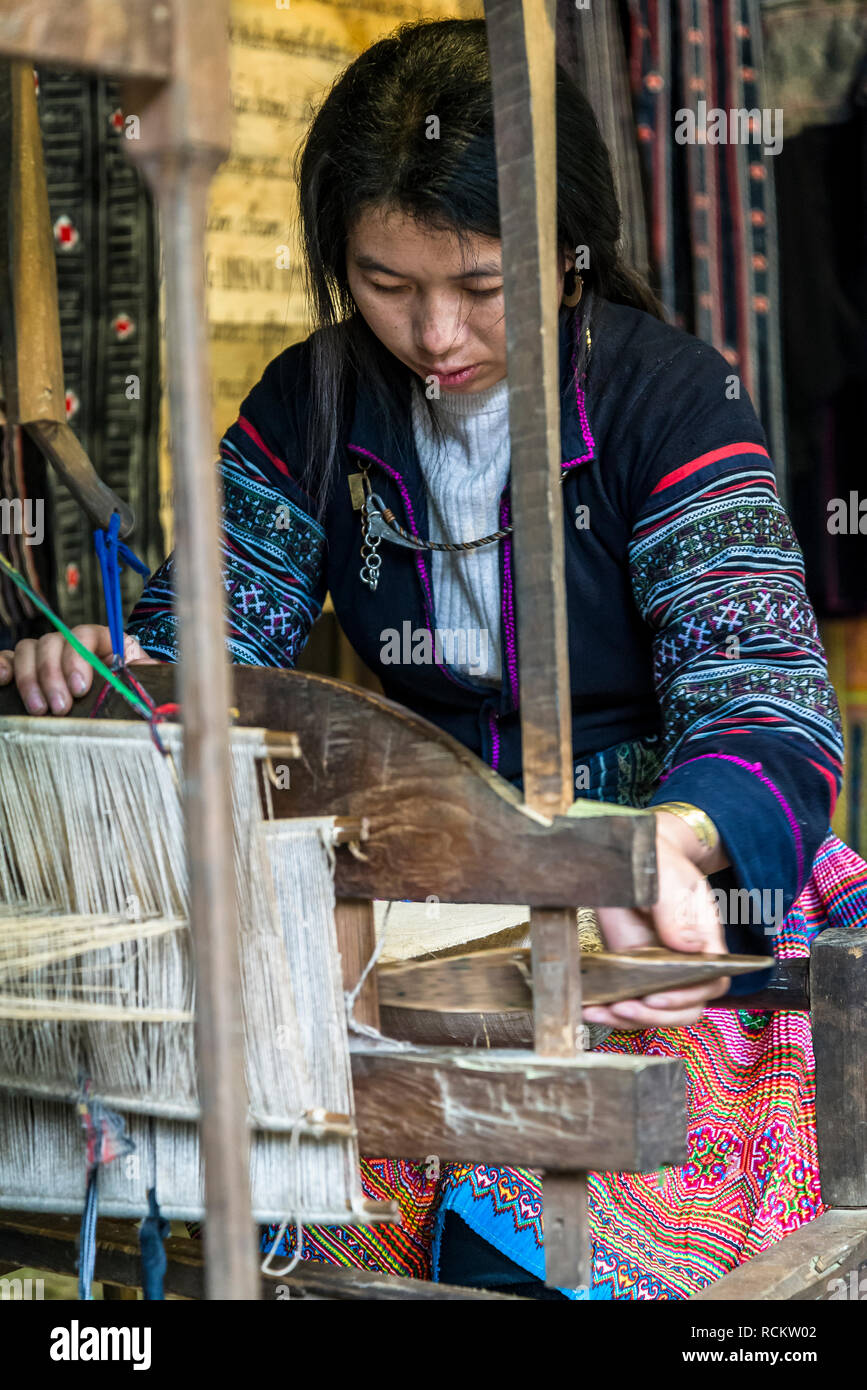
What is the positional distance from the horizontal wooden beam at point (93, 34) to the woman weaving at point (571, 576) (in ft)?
1.81

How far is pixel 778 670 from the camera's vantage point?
137 cm

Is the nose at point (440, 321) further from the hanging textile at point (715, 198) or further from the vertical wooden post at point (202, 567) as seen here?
the hanging textile at point (715, 198)

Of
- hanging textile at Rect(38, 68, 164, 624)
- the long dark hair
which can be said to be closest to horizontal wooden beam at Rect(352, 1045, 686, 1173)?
the long dark hair

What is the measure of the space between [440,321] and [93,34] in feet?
2.47

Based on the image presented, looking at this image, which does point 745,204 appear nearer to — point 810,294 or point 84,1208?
point 810,294

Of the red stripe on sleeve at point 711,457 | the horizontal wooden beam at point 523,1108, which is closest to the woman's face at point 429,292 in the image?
the red stripe on sleeve at point 711,457

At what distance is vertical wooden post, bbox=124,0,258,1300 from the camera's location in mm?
763

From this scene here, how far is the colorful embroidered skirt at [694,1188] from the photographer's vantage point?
1385 millimetres

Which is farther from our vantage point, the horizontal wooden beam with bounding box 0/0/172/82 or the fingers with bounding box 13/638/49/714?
the fingers with bounding box 13/638/49/714

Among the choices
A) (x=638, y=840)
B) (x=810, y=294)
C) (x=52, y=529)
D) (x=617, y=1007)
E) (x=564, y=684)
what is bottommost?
(x=617, y=1007)

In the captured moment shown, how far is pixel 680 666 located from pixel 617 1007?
49 centimetres

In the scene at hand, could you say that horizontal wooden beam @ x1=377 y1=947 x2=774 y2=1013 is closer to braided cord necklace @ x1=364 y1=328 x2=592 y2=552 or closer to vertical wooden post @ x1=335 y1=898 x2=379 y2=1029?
vertical wooden post @ x1=335 y1=898 x2=379 y2=1029

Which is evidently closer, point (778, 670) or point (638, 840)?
point (638, 840)
